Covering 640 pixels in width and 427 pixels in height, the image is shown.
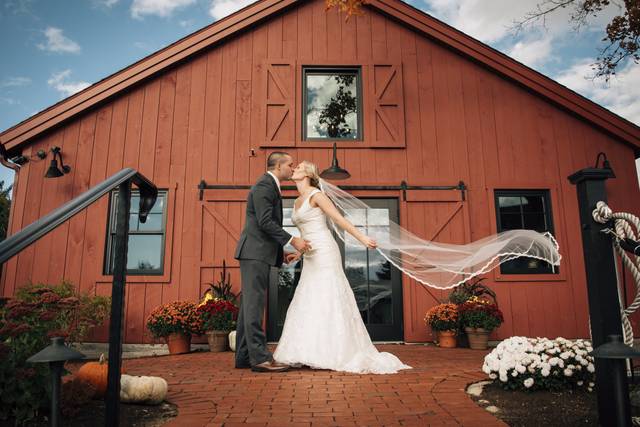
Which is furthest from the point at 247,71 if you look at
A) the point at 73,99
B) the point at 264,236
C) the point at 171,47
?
the point at 264,236

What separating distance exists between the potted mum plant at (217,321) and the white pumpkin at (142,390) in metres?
3.27

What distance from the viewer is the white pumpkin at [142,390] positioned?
3088 mm

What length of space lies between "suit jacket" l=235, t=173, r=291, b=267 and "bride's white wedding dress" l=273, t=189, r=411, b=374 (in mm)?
422

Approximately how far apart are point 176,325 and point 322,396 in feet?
12.1

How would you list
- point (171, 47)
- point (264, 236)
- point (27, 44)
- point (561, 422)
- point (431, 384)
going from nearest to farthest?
point (561, 422) → point (431, 384) → point (264, 236) → point (171, 47) → point (27, 44)

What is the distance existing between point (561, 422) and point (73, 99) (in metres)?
8.15

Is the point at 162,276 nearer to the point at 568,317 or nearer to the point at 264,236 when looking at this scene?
the point at 264,236

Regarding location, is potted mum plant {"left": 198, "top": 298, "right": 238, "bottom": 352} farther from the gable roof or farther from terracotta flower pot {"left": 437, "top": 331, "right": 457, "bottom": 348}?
the gable roof

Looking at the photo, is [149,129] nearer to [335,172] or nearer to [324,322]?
[335,172]

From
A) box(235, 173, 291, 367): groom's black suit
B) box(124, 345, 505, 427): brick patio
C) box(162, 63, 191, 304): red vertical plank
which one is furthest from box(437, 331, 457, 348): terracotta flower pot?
box(162, 63, 191, 304): red vertical plank

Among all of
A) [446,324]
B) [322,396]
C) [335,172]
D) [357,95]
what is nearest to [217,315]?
[335,172]

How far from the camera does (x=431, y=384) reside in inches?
145

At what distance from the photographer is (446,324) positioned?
6.67 metres

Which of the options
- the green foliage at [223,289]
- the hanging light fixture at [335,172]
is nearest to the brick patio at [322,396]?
the green foliage at [223,289]
